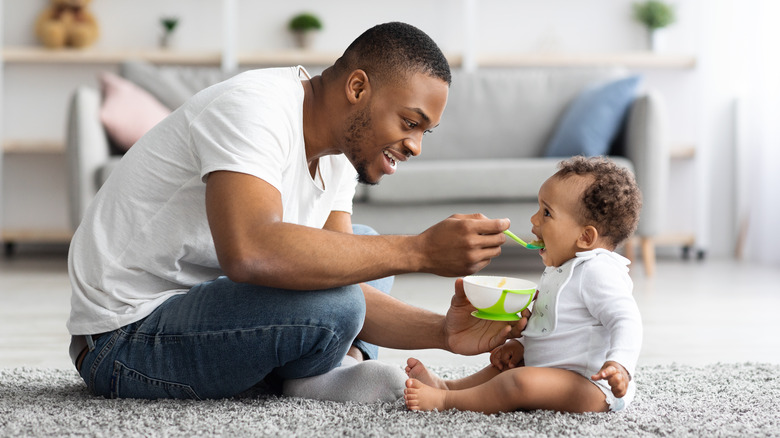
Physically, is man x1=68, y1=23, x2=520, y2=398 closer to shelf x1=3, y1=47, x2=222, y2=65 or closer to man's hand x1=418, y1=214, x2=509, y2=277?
man's hand x1=418, y1=214, x2=509, y2=277

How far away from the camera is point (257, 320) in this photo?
131 centimetres

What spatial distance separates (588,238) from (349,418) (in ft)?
1.69

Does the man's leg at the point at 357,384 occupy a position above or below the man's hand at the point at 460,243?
below

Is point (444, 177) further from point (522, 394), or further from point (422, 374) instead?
point (522, 394)

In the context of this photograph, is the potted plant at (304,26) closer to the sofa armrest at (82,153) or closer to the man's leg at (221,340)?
the sofa armrest at (82,153)

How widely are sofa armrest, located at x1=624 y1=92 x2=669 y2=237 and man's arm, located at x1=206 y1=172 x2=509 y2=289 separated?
2400 millimetres

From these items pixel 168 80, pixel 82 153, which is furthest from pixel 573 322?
pixel 168 80

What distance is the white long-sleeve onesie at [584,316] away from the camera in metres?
1.31

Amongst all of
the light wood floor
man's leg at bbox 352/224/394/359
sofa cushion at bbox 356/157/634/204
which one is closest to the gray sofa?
sofa cushion at bbox 356/157/634/204

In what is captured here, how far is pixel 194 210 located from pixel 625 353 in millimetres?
735

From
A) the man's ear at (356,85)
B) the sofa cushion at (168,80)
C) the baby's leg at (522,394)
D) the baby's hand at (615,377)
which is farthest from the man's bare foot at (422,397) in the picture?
the sofa cushion at (168,80)

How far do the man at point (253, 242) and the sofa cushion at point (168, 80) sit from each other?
8.58 feet

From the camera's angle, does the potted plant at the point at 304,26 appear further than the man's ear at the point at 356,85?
Yes

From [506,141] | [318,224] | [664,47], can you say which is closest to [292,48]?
[506,141]
